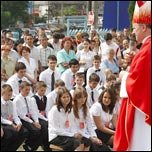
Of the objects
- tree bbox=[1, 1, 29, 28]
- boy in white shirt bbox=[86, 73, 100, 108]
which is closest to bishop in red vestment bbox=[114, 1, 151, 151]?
boy in white shirt bbox=[86, 73, 100, 108]

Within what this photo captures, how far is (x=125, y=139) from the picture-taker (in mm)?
3488

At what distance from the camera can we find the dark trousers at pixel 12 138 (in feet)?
20.2

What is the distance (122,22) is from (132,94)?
1596 cm

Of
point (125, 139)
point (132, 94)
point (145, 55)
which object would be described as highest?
point (145, 55)

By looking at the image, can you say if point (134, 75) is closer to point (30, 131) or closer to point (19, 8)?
point (30, 131)

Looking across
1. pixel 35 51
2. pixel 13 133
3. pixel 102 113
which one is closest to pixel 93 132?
pixel 102 113

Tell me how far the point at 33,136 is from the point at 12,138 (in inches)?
15.4

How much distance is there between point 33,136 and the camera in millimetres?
6523

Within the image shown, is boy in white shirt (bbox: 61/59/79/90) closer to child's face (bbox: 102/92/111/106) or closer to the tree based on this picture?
child's face (bbox: 102/92/111/106)

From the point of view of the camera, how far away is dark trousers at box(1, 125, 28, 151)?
6145 millimetres

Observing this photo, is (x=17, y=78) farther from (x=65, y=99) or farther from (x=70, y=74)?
(x=65, y=99)

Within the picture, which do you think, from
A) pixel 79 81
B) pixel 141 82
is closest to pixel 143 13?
pixel 141 82

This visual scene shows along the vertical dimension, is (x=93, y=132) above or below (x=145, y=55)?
below

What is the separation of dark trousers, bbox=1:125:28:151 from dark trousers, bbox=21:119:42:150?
3.8 inches
